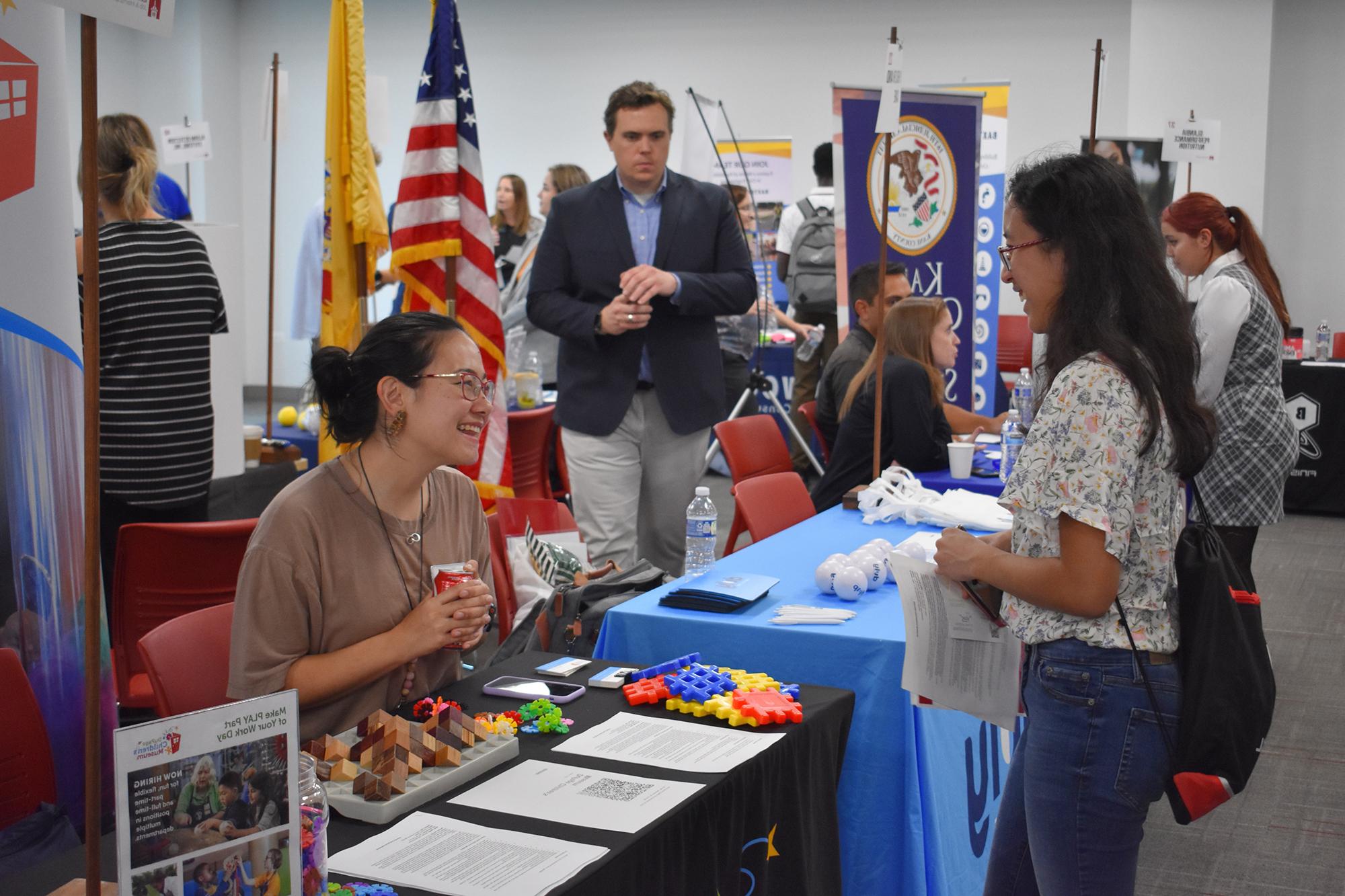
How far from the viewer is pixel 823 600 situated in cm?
246

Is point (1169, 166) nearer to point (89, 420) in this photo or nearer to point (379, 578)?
point (379, 578)

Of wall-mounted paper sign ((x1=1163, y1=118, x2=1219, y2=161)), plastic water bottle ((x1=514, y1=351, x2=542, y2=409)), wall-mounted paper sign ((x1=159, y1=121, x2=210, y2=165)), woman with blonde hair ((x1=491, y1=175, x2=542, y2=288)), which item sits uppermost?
wall-mounted paper sign ((x1=1163, y1=118, x2=1219, y2=161))

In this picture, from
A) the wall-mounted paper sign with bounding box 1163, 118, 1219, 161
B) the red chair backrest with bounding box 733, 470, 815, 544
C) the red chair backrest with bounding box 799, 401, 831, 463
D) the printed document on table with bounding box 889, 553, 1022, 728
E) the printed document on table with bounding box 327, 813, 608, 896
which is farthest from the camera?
the wall-mounted paper sign with bounding box 1163, 118, 1219, 161

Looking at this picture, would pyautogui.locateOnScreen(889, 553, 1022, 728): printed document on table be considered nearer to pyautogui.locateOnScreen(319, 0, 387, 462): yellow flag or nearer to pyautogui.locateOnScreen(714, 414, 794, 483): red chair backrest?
pyautogui.locateOnScreen(714, 414, 794, 483): red chair backrest

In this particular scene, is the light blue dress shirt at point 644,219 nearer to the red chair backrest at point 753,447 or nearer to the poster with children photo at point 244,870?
the red chair backrest at point 753,447

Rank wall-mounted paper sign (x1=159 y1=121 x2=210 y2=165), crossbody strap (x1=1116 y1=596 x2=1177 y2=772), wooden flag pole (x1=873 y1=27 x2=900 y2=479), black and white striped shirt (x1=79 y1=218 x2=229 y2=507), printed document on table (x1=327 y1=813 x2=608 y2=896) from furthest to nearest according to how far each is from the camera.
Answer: wall-mounted paper sign (x1=159 y1=121 x2=210 y2=165)
wooden flag pole (x1=873 y1=27 x2=900 y2=479)
black and white striped shirt (x1=79 y1=218 x2=229 y2=507)
crossbody strap (x1=1116 y1=596 x2=1177 y2=772)
printed document on table (x1=327 y1=813 x2=608 y2=896)

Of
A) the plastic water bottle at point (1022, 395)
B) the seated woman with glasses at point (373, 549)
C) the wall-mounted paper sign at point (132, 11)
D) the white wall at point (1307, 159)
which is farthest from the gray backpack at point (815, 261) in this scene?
the wall-mounted paper sign at point (132, 11)

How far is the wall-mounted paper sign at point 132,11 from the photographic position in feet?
3.30

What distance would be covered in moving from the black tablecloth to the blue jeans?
5923 millimetres

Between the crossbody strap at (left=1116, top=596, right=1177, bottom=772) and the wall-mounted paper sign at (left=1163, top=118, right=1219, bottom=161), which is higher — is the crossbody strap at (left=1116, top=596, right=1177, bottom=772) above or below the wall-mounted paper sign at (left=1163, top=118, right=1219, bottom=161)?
below

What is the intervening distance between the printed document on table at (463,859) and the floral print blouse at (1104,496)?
2.18 ft

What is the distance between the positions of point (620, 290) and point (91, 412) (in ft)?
8.44

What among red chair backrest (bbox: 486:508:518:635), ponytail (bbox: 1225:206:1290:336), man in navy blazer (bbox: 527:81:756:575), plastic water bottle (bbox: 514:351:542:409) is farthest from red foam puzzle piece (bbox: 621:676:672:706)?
plastic water bottle (bbox: 514:351:542:409)

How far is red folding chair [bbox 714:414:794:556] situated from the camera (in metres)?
3.96
